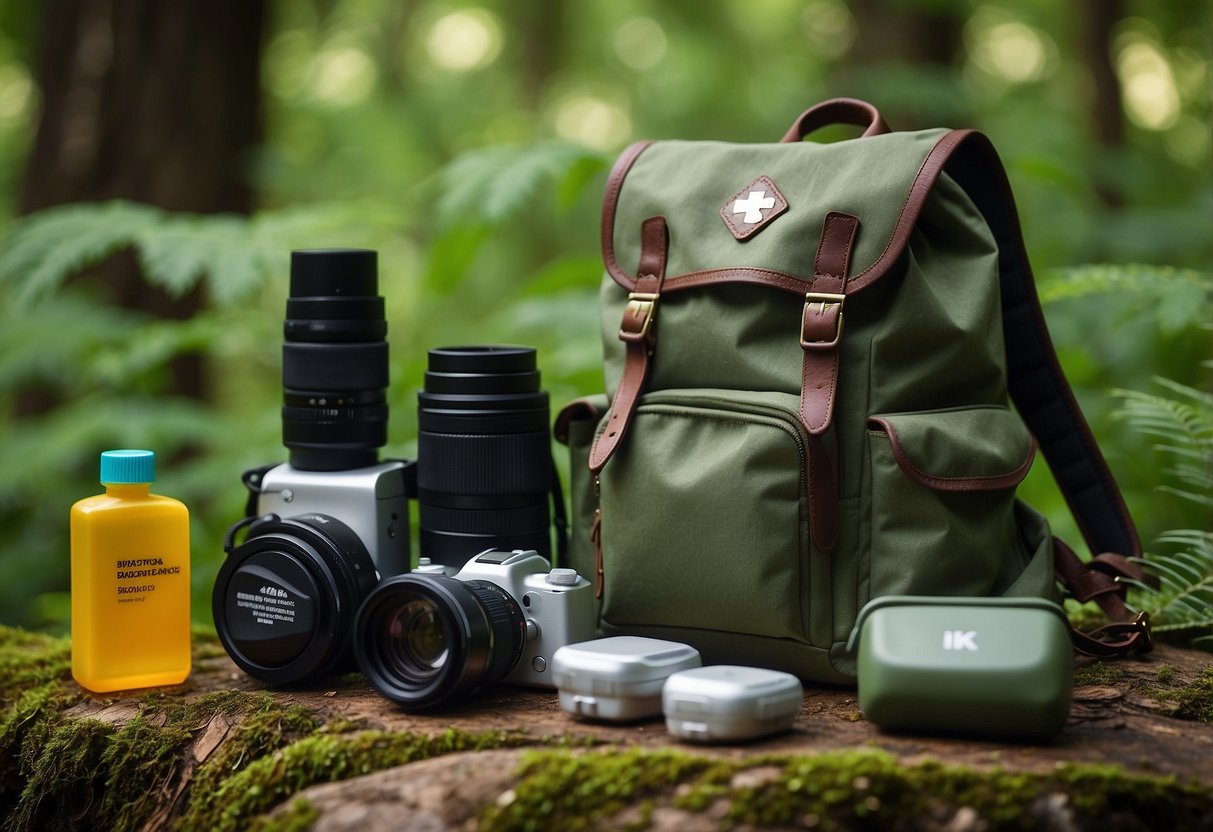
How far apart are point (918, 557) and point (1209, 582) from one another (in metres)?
0.95

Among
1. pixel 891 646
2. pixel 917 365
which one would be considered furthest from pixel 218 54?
pixel 891 646

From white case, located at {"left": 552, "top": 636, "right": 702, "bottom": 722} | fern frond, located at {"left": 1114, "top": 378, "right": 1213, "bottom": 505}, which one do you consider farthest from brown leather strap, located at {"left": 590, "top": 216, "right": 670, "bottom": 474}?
fern frond, located at {"left": 1114, "top": 378, "right": 1213, "bottom": 505}

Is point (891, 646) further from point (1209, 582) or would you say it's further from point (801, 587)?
point (1209, 582)

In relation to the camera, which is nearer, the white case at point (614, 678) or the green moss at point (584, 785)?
the green moss at point (584, 785)

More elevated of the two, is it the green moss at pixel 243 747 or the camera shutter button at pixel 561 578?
the camera shutter button at pixel 561 578

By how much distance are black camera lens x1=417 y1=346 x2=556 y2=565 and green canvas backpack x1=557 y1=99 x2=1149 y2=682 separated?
0.49ft

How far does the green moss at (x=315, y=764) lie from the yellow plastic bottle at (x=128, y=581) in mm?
498

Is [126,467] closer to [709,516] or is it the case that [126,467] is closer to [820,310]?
[709,516]

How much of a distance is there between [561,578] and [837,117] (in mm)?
1225

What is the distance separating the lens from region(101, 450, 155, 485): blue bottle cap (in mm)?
2203

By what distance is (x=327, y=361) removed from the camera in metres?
2.37

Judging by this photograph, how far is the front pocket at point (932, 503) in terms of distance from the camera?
2045 millimetres

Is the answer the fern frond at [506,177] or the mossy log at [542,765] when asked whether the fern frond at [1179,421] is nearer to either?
the mossy log at [542,765]

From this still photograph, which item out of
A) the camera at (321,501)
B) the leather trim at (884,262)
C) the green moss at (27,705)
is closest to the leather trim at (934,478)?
the leather trim at (884,262)
